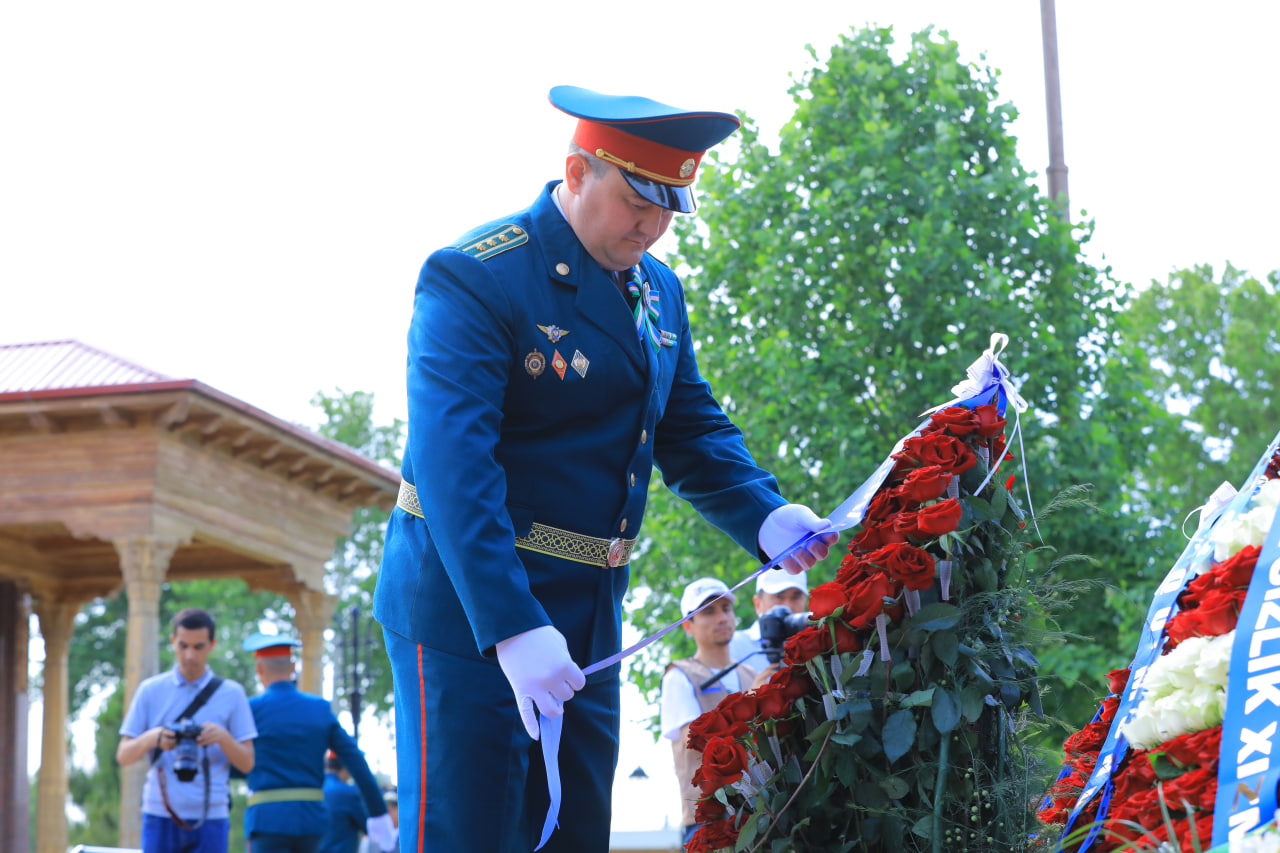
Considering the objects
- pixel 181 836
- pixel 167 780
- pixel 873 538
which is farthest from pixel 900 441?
pixel 181 836

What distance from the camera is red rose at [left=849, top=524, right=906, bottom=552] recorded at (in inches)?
113

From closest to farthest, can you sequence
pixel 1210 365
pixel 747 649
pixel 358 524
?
pixel 747 649
pixel 1210 365
pixel 358 524

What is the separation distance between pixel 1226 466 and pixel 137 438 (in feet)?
64.2

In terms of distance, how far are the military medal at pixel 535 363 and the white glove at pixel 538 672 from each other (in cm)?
53

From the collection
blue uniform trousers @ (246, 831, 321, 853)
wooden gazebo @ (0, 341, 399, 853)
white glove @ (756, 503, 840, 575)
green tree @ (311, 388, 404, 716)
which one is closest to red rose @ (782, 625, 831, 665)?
white glove @ (756, 503, 840, 575)

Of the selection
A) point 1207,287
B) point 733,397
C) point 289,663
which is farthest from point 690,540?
point 1207,287

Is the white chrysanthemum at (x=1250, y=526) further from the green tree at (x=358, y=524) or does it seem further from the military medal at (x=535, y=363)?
the green tree at (x=358, y=524)

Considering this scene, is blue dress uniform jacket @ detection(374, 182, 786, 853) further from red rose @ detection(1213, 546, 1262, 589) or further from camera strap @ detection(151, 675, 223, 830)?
camera strap @ detection(151, 675, 223, 830)

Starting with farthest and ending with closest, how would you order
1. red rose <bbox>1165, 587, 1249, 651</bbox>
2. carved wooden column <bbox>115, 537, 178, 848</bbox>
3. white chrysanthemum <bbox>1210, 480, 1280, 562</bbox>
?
1. carved wooden column <bbox>115, 537, 178, 848</bbox>
2. white chrysanthemum <bbox>1210, 480, 1280, 562</bbox>
3. red rose <bbox>1165, 587, 1249, 651</bbox>

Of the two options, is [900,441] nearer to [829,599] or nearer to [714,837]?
[829,599]

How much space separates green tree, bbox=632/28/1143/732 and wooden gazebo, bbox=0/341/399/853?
12.1 ft

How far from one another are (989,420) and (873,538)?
1.20 ft

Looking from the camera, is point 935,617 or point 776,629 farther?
point 776,629

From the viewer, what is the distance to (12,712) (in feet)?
50.7
